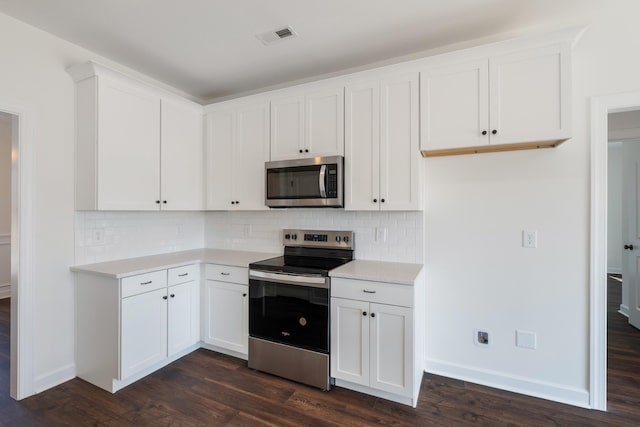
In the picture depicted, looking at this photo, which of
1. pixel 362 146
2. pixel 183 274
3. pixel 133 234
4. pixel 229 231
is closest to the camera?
pixel 362 146

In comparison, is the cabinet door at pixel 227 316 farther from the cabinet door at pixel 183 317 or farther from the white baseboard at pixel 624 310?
the white baseboard at pixel 624 310

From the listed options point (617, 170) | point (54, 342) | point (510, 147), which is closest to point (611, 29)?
point (510, 147)

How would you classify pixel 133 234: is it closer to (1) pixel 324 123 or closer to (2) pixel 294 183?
(2) pixel 294 183

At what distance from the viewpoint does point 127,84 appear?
2.56 metres

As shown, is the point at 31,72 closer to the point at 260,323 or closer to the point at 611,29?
the point at 260,323

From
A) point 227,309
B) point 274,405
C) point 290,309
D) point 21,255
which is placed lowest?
point 274,405

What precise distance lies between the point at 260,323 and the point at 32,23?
2778mm

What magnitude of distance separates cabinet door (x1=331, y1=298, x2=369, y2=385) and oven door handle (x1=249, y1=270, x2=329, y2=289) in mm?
158

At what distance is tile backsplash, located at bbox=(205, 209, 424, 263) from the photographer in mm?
2670

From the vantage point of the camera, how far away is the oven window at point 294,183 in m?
2.61

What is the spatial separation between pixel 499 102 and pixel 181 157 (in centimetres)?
274

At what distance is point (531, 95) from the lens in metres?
2.00

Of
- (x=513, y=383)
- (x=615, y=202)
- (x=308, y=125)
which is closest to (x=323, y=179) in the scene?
(x=308, y=125)

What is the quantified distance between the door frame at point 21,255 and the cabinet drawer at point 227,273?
1246 mm
